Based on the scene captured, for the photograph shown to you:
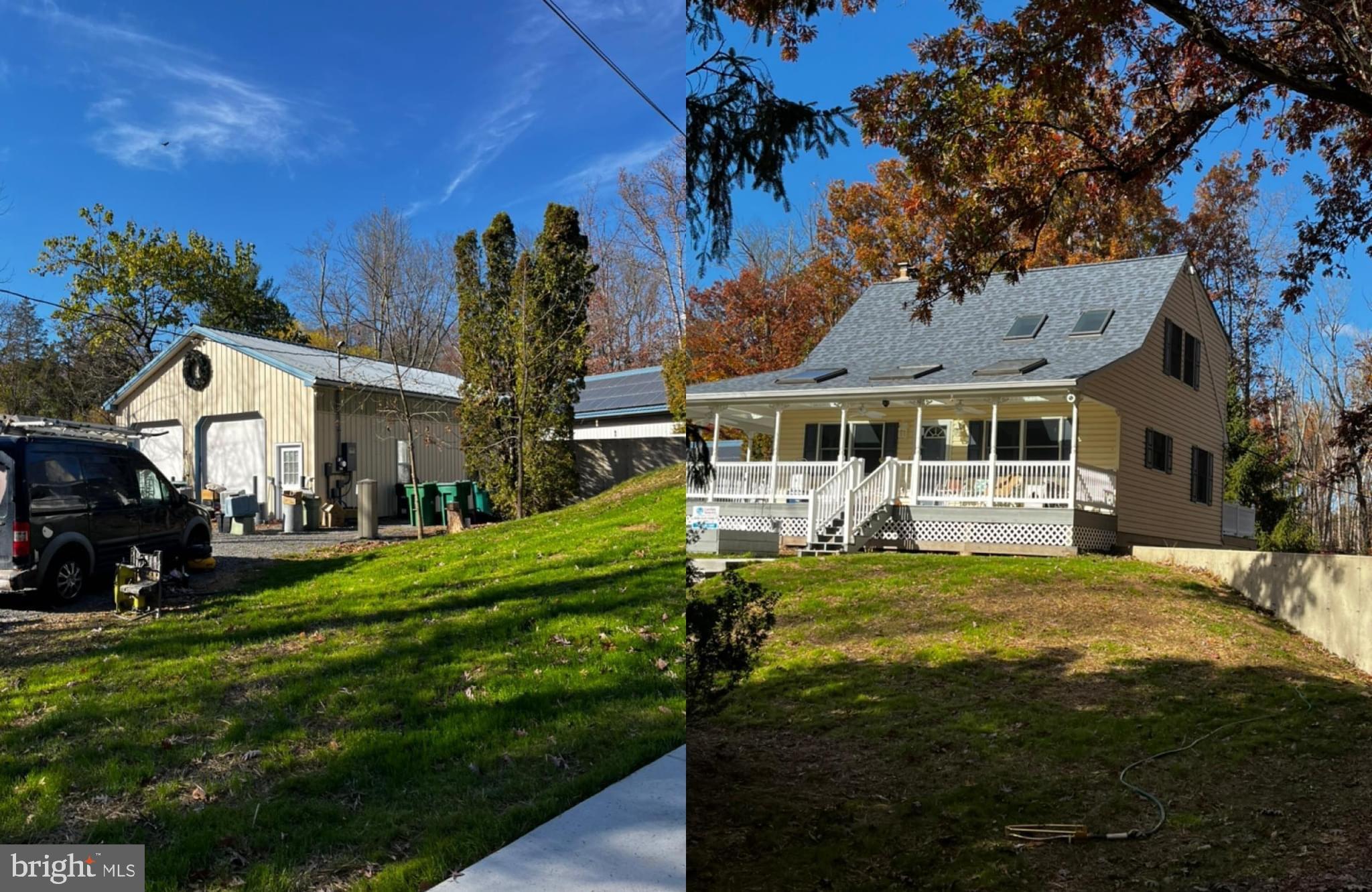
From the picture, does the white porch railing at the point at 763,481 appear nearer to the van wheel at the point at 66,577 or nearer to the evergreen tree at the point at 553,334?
the evergreen tree at the point at 553,334

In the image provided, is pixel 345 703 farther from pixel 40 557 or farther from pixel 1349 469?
pixel 1349 469

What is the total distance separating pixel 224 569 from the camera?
6883mm

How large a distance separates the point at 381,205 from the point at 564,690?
7.24ft

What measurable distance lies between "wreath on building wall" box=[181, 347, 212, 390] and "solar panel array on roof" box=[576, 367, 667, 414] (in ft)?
5.23

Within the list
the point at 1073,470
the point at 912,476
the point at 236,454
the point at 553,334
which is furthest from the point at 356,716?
the point at 1073,470

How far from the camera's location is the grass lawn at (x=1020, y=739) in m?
1.44

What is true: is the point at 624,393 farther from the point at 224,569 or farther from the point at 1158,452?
the point at 224,569

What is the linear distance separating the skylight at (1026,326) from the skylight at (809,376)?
0.71m

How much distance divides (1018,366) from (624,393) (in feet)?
3.93

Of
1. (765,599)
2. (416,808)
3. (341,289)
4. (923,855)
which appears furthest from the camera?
Result: (341,289)

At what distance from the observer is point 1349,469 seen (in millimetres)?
2348

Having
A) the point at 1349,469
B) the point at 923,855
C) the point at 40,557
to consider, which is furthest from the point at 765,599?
the point at 40,557

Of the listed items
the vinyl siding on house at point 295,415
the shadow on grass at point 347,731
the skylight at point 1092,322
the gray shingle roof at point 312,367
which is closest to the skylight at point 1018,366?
the skylight at point 1092,322

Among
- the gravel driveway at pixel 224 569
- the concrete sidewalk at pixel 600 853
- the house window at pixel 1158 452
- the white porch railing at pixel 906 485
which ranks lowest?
the concrete sidewalk at pixel 600 853
